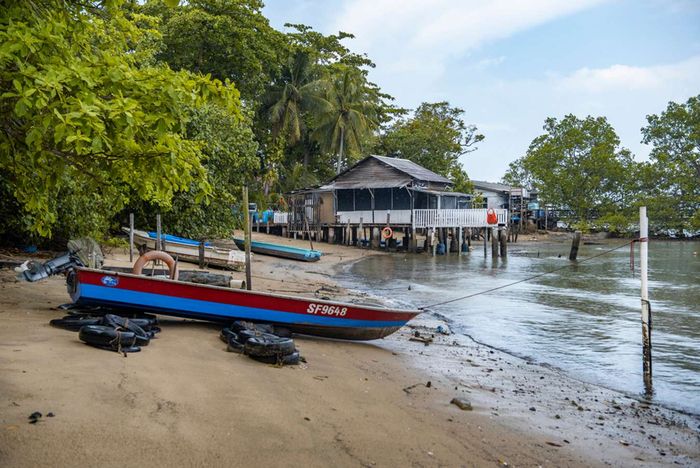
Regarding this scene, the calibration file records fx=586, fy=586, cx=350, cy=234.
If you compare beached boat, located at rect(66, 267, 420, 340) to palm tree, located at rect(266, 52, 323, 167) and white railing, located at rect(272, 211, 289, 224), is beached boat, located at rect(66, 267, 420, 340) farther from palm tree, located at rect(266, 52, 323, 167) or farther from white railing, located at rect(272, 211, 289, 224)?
palm tree, located at rect(266, 52, 323, 167)

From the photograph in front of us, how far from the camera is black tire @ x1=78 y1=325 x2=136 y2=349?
6773 mm

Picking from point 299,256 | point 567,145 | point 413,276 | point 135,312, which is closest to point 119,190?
point 135,312

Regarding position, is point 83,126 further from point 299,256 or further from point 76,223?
point 299,256

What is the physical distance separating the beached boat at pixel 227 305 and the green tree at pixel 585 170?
52574mm

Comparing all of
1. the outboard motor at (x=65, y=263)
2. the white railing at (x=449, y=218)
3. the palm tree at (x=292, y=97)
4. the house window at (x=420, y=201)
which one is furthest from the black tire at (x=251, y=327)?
the palm tree at (x=292, y=97)

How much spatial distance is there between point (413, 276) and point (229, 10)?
64.9ft

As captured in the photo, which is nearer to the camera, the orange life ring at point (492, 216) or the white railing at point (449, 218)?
the white railing at point (449, 218)

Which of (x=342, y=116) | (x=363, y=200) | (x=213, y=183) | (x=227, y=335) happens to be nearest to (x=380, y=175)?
(x=363, y=200)

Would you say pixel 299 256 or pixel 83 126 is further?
pixel 299 256

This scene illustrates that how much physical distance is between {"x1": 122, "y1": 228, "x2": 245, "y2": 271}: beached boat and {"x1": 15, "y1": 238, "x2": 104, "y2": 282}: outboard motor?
8126mm

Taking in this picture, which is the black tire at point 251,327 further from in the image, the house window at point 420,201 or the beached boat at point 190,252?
the house window at point 420,201

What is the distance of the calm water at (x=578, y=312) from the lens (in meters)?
9.73

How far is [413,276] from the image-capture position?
23.6 m

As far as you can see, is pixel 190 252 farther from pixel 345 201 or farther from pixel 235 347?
pixel 345 201
